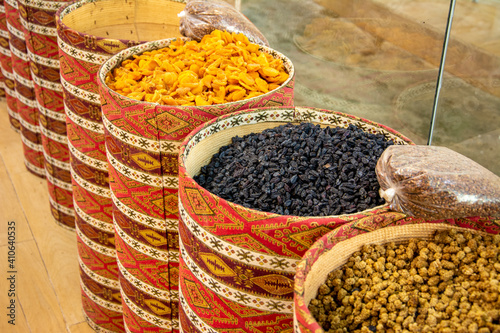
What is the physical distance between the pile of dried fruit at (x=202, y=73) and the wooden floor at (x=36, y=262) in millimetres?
1144

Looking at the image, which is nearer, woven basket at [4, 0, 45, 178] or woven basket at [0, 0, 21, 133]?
woven basket at [4, 0, 45, 178]

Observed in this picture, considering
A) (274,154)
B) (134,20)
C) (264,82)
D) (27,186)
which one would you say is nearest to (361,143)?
(274,154)

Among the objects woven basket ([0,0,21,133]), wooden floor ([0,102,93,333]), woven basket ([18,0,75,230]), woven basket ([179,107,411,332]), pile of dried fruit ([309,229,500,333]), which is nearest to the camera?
pile of dried fruit ([309,229,500,333])

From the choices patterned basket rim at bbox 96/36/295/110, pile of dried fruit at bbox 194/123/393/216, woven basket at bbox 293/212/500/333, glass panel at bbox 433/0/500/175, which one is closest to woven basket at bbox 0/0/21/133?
patterned basket rim at bbox 96/36/295/110

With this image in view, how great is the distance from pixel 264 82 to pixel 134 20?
925 mm

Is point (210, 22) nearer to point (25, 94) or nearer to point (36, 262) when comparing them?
point (36, 262)

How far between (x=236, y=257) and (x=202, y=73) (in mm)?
753

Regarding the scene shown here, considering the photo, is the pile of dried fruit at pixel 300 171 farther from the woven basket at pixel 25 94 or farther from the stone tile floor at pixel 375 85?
the woven basket at pixel 25 94

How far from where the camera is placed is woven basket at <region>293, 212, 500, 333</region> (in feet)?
2.87

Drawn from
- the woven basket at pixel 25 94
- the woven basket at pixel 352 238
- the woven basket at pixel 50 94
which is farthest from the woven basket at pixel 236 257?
the woven basket at pixel 25 94

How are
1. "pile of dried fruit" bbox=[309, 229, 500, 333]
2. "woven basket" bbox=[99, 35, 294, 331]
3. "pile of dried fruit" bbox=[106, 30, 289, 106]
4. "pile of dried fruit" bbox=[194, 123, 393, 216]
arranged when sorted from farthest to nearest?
"pile of dried fruit" bbox=[106, 30, 289, 106] < "woven basket" bbox=[99, 35, 294, 331] < "pile of dried fruit" bbox=[194, 123, 393, 216] < "pile of dried fruit" bbox=[309, 229, 500, 333]

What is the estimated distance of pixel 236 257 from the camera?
3.35 ft

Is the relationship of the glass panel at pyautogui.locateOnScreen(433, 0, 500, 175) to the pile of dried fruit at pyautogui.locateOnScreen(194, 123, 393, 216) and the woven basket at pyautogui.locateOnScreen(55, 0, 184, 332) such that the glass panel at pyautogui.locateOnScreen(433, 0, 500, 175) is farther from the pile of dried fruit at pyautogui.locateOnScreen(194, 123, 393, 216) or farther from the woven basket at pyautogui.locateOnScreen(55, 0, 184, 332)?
the woven basket at pyautogui.locateOnScreen(55, 0, 184, 332)

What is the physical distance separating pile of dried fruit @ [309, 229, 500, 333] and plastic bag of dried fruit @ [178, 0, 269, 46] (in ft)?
3.58
